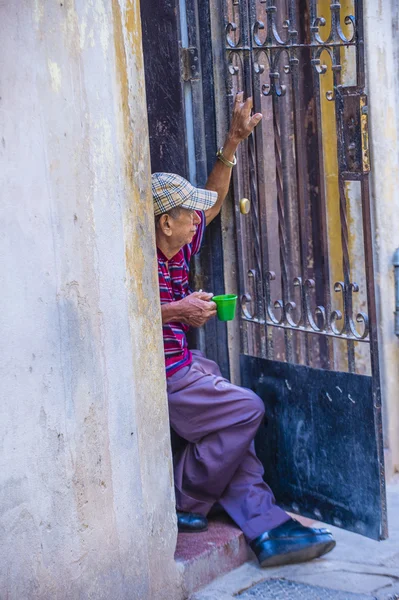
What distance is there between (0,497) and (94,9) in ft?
5.61

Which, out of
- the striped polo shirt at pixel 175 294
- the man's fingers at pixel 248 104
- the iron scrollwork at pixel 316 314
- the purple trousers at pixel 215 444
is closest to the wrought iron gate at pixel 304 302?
the iron scrollwork at pixel 316 314

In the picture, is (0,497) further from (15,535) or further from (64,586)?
(64,586)

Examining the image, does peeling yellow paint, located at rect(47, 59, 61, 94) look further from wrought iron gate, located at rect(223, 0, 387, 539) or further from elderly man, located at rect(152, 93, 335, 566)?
wrought iron gate, located at rect(223, 0, 387, 539)

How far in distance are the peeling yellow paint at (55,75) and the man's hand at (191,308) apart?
1.23 m

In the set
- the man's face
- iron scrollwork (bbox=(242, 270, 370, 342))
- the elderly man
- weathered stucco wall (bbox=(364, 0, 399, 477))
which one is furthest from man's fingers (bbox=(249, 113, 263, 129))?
weathered stucco wall (bbox=(364, 0, 399, 477))

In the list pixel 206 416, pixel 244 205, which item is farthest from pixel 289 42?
pixel 206 416

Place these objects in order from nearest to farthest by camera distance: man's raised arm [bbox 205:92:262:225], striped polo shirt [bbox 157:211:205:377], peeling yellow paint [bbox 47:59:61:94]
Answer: peeling yellow paint [bbox 47:59:61:94]
striped polo shirt [bbox 157:211:205:377]
man's raised arm [bbox 205:92:262:225]

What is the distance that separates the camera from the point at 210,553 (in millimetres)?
3875

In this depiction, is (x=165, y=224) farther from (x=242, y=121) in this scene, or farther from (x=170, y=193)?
(x=242, y=121)

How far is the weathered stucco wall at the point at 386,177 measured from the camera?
16.1 ft

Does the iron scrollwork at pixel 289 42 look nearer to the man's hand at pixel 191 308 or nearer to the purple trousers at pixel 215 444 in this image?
the man's hand at pixel 191 308

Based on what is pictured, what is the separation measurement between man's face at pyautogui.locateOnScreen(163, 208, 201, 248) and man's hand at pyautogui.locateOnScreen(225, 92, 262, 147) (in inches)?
17.1

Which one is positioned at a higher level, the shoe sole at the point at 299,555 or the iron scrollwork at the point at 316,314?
the iron scrollwork at the point at 316,314

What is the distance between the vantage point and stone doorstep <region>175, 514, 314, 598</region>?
148 inches
